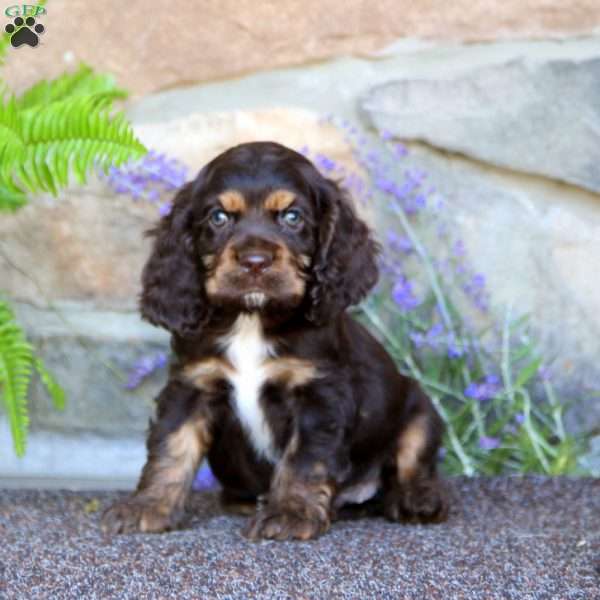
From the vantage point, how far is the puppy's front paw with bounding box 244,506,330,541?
305cm

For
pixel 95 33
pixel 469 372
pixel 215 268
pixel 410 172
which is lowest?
pixel 469 372

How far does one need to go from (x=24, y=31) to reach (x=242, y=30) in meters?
0.78

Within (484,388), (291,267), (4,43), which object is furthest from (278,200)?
(484,388)

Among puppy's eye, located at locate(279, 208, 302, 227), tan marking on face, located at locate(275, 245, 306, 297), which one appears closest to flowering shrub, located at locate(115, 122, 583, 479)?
puppy's eye, located at locate(279, 208, 302, 227)

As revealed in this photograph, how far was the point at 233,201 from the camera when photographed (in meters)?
3.17

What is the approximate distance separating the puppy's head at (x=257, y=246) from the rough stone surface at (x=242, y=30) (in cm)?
97

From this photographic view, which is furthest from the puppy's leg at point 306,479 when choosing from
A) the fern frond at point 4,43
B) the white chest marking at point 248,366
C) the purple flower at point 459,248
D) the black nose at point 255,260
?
the fern frond at point 4,43

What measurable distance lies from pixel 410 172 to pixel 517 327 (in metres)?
0.69

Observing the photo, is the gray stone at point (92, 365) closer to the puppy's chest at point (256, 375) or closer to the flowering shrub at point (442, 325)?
the flowering shrub at point (442, 325)

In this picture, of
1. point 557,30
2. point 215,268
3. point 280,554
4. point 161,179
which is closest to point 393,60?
point 557,30

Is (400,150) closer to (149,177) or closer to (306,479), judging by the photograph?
(149,177)

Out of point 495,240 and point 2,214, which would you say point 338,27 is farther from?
point 2,214

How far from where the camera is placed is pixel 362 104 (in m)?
4.22

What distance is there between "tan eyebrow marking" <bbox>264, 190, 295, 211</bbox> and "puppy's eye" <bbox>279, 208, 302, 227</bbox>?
0.03 metres
